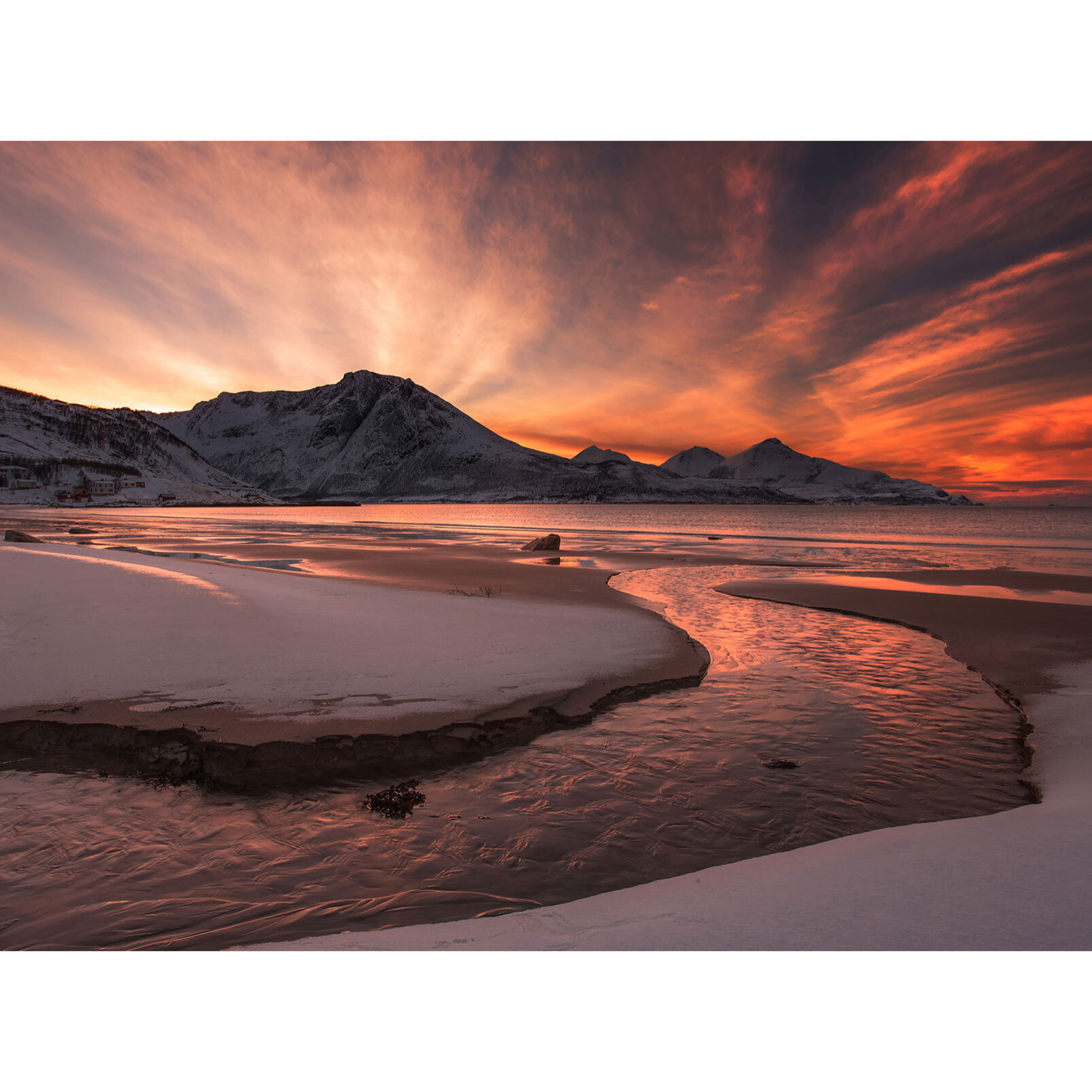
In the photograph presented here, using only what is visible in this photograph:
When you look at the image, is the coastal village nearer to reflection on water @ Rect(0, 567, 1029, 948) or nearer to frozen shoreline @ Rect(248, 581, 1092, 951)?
reflection on water @ Rect(0, 567, 1029, 948)

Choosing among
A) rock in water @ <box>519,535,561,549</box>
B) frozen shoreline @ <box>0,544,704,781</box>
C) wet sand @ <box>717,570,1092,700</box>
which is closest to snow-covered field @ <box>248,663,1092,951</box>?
frozen shoreline @ <box>0,544,704,781</box>

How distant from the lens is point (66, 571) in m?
11.7

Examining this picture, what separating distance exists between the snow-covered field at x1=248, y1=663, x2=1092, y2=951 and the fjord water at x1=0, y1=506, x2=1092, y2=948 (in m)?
0.35

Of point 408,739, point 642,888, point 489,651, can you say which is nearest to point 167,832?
point 408,739

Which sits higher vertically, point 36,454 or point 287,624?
point 36,454

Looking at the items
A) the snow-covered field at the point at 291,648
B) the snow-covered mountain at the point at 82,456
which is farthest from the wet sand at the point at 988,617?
the snow-covered mountain at the point at 82,456

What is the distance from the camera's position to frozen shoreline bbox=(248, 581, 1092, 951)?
3.07m

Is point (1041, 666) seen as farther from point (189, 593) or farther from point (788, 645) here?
point (189, 593)

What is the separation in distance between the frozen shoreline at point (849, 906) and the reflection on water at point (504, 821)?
30 centimetres

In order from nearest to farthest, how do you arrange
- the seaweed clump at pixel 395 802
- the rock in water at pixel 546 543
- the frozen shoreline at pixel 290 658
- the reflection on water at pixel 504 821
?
the reflection on water at pixel 504 821 < the seaweed clump at pixel 395 802 < the frozen shoreline at pixel 290 658 < the rock in water at pixel 546 543

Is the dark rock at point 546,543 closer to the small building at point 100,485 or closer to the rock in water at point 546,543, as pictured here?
the rock in water at point 546,543

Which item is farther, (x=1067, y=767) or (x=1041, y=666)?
(x=1041, y=666)

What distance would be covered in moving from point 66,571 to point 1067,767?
16501mm

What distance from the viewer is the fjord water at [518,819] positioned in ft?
11.8
